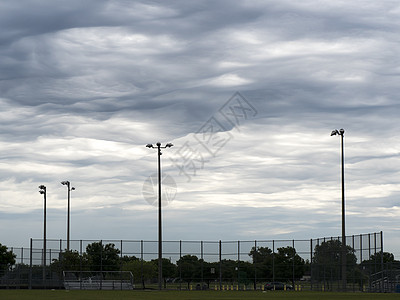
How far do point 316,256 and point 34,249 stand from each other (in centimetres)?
2570

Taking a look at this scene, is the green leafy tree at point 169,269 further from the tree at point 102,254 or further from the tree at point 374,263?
the tree at point 374,263

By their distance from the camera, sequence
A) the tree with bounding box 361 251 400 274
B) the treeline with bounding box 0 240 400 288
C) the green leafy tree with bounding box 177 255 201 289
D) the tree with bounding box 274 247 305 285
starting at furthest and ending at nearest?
the green leafy tree with bounding box 177 255 201 289 → the tree with bounding box 274 247 305 285 → the treeline with bounding box 0 240 400 288 → the tree with bounding box 361 251 400 274

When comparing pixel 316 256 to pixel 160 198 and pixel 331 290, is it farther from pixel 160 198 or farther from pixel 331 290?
pixel 160 198

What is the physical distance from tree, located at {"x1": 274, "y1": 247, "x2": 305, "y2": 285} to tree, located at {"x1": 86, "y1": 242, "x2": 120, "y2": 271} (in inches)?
634

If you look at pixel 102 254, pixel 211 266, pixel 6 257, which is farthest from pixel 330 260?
pixel 6 257

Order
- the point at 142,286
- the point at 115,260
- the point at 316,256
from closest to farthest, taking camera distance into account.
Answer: the point at 316,256, the point at 142,286, the point at 115,260

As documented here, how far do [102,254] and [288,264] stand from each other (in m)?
19.1

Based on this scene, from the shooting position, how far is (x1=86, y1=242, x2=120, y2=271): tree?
66188mm

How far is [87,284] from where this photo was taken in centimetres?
6144

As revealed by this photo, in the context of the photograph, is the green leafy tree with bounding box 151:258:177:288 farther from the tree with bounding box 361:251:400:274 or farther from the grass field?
the grass field

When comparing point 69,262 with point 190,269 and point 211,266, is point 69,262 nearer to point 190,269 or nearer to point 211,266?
point 190,269

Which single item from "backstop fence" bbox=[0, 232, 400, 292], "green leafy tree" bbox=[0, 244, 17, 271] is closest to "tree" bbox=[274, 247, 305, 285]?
"backstop fence" bbox=[0, 232, 400, 292]

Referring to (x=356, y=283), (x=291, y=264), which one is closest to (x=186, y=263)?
(x=291, y=264)

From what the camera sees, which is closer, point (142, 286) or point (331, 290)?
point (331, 290)
